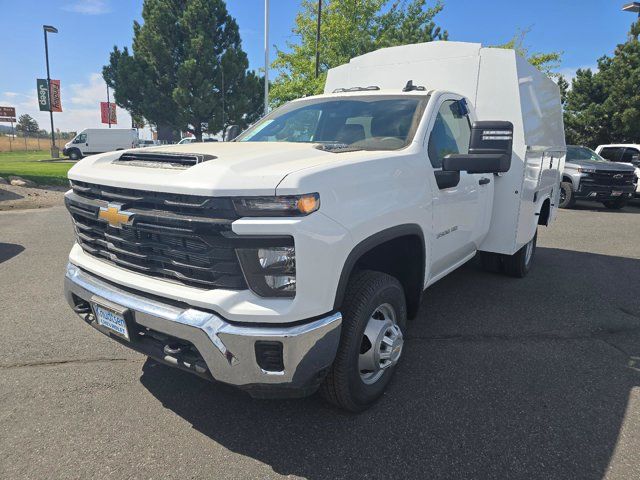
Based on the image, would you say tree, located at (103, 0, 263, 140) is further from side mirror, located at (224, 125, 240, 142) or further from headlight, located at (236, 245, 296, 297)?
headlight, located at (236, 245, 296, 297)

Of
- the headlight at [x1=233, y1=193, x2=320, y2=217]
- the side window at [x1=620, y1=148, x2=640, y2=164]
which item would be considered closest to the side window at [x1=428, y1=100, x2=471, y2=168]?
the headlight at [x1=233, y1=193, x2=320, y2=217]

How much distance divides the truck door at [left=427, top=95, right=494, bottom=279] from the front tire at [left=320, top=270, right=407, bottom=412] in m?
0.68

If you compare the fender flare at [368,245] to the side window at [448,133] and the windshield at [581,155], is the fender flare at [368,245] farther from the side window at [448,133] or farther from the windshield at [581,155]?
the windshield at [581,155]

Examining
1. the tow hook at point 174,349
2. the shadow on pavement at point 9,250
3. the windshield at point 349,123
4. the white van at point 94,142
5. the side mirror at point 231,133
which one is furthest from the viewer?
the white van at point 94,142

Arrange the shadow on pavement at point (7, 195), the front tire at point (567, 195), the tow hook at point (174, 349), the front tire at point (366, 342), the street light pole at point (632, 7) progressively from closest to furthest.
A: 1. the tow hook at point (174, 349)
2. the front tire at point (366, 342)
3. the shadow on pavement at point (7, 195)
4. the front tire at point (567, 195)
5. the street light pole at point (632, 7)

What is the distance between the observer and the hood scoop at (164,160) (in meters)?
2.37

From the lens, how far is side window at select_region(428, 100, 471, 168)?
322 cm

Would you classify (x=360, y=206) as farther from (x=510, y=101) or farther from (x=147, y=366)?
(x=510, y=101)

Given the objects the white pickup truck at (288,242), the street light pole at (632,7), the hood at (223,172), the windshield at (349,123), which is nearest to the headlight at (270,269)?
the white pickup truck at (288,242)

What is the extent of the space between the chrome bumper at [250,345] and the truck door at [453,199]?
1.40 meters

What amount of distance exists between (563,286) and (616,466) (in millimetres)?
3477

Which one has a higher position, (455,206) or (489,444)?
(455,206)

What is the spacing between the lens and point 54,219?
9.00 meters

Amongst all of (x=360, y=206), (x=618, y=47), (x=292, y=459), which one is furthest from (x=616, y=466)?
(x=618, y=47)
